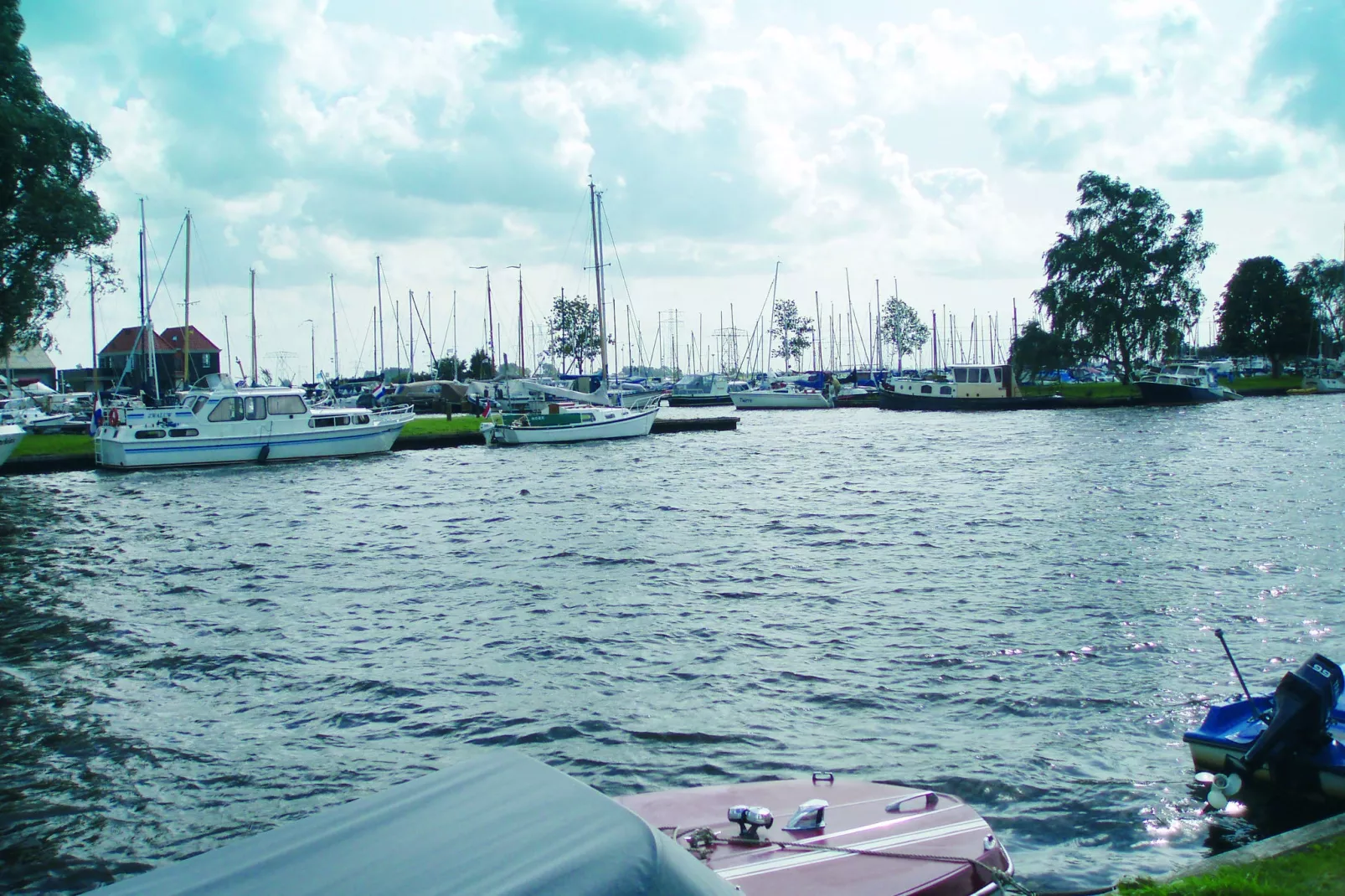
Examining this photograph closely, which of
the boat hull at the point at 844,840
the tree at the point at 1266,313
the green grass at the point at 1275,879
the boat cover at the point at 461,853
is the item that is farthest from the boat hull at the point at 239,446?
the tree at the point at 1266,313

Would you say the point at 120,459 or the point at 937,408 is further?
the point at 937,408

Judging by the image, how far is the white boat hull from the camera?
3939 inches

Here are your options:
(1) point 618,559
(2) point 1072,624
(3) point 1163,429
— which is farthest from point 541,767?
(3) point 1163,429

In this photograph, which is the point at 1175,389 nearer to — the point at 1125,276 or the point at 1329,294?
the point at 1125,276

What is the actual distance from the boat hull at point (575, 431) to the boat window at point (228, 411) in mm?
13126

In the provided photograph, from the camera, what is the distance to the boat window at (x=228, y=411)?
4772cm

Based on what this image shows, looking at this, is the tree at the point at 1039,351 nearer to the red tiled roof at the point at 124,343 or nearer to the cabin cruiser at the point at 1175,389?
the cabin cruiser at the point at 1175,389

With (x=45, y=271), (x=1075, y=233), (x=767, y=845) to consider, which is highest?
(x=1075, y=233)

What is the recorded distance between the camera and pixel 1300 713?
28.0 ft

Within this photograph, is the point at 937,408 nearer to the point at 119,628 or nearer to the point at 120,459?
the point at 120,459

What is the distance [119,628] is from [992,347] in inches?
6262

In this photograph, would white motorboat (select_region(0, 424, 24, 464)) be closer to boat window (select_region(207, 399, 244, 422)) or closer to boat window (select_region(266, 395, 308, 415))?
boat window (select_region(207, 399, 244, 422))

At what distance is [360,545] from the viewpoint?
25.1 meters

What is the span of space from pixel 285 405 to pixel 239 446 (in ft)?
10.00
